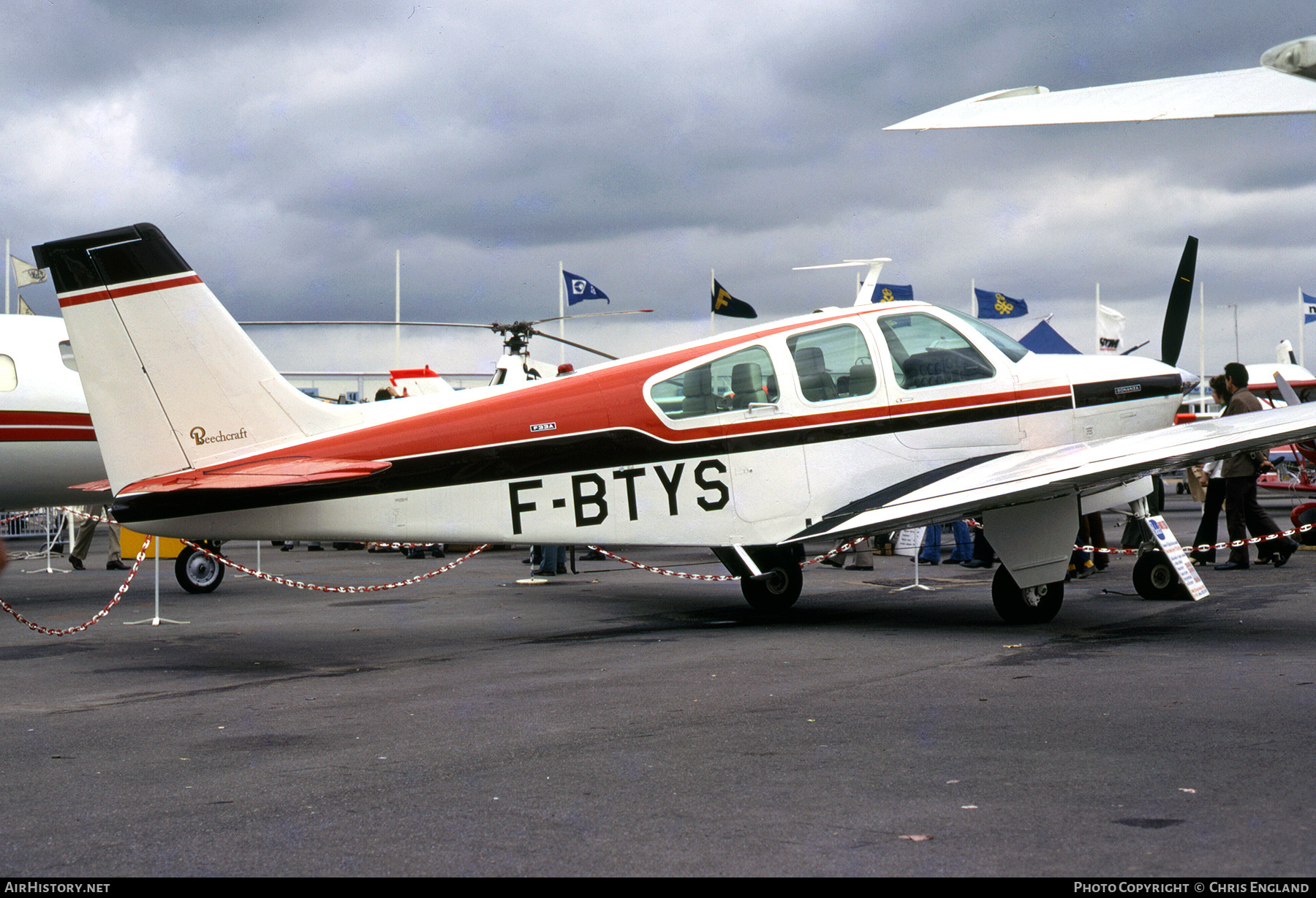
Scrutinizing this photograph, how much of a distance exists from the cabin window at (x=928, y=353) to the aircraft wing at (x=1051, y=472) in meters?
0.82

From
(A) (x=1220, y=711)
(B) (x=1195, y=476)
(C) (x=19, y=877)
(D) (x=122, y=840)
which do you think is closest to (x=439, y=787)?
(D) (x=122, y=840)

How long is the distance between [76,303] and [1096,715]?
8046mm

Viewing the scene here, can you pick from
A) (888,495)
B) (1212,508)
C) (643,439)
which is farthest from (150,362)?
(1212,508)

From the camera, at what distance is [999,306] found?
35.9m

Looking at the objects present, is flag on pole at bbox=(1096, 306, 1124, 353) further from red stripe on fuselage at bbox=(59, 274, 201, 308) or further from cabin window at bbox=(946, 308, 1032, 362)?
red stripe on fuselage at bbox=(59, 274, 201, 308)

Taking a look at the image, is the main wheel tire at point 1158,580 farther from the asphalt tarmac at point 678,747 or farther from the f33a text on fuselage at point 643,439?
the f33a text on fuselage at point 643,439

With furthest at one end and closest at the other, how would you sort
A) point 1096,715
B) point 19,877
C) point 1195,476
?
point 1195,476, point 1096,715, point 19,877

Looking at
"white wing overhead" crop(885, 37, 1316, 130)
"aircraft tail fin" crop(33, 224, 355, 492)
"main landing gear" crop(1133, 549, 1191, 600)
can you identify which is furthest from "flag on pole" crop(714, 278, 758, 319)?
"white wing overhead" crop(885, 37, 1316, 130)

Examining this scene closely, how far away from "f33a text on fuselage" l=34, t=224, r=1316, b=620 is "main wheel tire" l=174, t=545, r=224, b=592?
6.61 meters

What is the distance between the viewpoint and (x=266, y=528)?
8.84 meters

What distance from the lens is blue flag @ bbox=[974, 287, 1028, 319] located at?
3559 centimetres

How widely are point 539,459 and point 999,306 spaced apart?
1156 inches

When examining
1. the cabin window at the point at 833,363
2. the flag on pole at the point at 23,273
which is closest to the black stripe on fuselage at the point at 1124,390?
the cabin window at the point at 833,363

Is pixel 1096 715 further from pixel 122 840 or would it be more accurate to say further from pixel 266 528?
pixel 266 528
